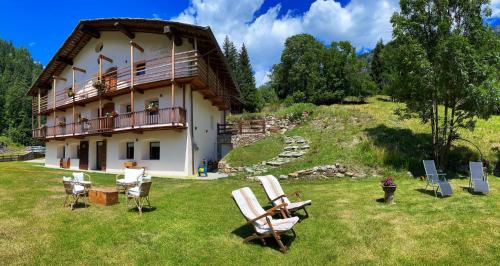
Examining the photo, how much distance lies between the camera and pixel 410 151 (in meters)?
15.5

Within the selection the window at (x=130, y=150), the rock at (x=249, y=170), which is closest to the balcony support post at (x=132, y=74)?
the window at (x=130, y=150)

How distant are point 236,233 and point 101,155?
20.0 metres

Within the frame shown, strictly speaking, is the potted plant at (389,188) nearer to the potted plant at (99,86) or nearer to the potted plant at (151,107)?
the potted plant at (151,107)

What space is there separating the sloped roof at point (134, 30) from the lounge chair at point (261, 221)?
43.6 ft

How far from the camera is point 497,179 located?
12719mm

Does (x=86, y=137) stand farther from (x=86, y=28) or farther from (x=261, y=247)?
(x=261, y=247)

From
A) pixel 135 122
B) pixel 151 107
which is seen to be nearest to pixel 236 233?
pixel 151 107

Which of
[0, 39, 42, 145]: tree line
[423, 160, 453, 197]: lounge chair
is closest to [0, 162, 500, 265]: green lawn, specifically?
[423, 160, 453, 197]: lounge chair

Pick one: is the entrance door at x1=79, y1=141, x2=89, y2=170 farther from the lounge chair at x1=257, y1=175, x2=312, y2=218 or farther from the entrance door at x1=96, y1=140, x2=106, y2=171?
the lounge chair at x1=257, y1=175, x2=312, y2=218

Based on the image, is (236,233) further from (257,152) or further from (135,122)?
(135,122)

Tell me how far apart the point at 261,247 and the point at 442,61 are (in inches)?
453

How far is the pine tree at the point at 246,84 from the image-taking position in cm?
4384

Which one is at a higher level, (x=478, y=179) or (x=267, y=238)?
(x=478, y=179)

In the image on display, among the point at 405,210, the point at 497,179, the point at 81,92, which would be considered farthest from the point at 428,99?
the point at 81,92
